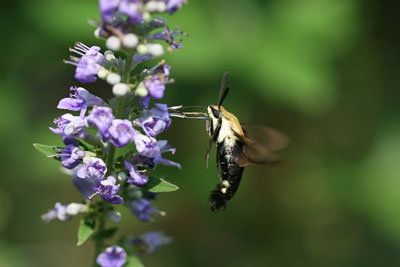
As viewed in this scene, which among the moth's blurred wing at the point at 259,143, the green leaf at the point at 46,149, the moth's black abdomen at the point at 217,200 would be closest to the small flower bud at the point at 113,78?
the green leaf at the point at 46,149

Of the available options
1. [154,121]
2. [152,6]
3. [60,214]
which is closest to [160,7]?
[152,6]

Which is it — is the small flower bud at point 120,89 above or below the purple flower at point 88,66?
below

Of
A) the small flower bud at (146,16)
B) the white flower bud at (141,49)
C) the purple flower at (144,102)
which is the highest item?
the small flower bud at (146,16)

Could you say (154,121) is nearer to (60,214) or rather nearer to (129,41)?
(129,41)

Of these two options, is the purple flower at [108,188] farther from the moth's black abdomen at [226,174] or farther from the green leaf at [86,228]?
the moth's black abdomen at [226,174]

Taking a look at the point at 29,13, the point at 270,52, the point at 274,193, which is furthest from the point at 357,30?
the point at 29,13

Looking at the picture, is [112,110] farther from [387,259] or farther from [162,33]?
[387,259]

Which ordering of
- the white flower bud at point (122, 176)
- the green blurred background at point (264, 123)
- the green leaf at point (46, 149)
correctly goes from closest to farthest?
the white flower bud at point (122, 176) → the green leaf at point (46, 149) → the green blurred background at point (264, 123)

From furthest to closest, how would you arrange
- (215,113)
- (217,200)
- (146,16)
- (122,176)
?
(217,200), (215,113), (122,176), (146,16)

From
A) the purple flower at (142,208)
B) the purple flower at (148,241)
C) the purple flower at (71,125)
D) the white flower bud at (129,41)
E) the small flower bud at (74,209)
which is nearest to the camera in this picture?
the white flower bud at (129,41)
